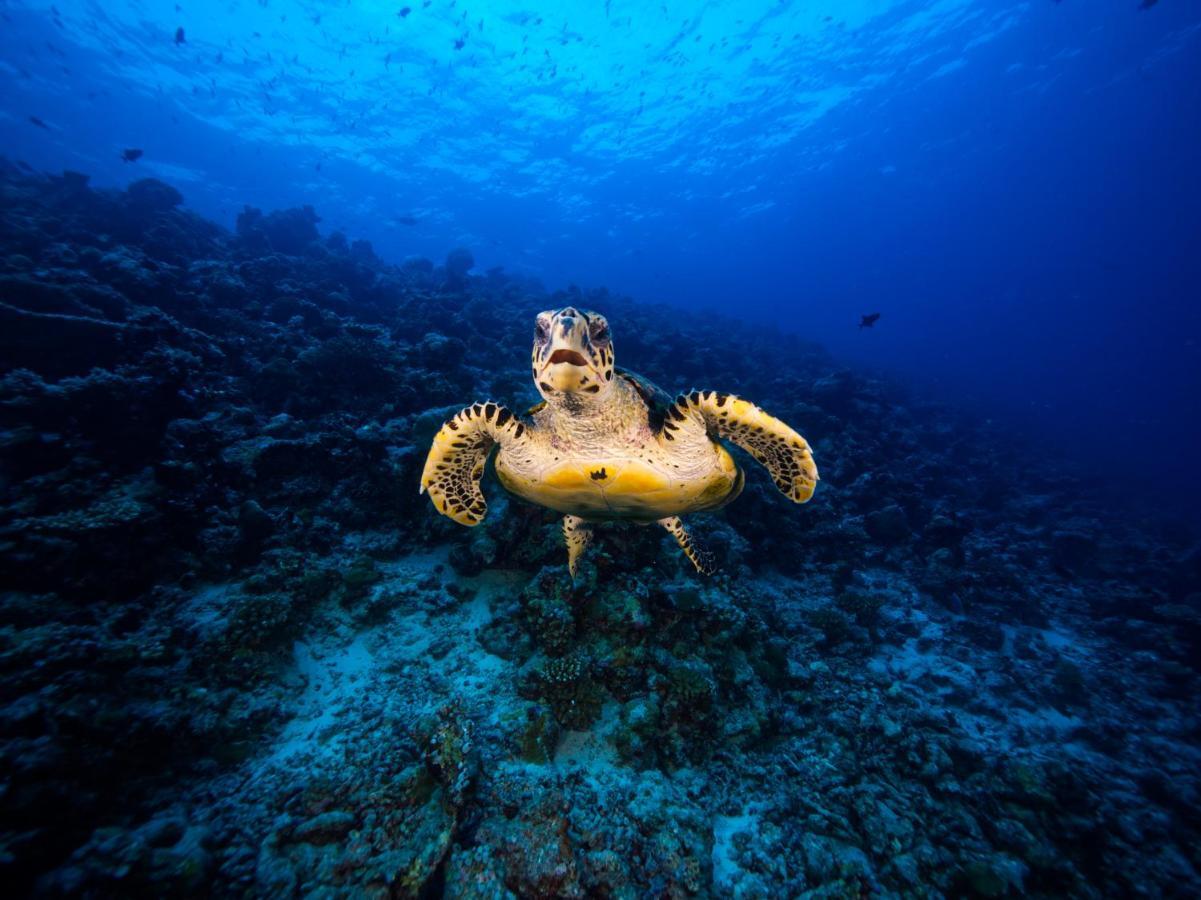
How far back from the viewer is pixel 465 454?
14.0ft

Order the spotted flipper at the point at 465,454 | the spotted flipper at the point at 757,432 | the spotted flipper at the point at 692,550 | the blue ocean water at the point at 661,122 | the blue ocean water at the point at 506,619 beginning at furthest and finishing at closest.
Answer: the blue ocean water at the point at 661,122 → the spotted flipper at the point at 692,550 → the spotted flipper at the point at 465,454 → the spotted flipper at the point at 757,432 → the blue ocean water at the point at 506,619

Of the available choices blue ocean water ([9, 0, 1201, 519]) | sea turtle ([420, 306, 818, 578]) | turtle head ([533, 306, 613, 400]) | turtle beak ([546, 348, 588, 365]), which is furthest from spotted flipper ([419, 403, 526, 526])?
blue ocean water ([9, 0, 1201, 519])

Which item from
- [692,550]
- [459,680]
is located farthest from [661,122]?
[459,680]

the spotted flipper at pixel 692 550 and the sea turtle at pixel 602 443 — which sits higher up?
the sea turtle at pixel 602 443

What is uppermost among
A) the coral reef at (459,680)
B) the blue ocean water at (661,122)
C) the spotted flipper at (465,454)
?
the blue ocean water at (661,122)

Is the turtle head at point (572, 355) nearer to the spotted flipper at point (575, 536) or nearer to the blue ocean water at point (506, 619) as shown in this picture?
the blue ocean water at point (506, 619)

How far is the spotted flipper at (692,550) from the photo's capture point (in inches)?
195

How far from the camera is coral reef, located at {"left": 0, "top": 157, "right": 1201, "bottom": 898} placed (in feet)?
8.80

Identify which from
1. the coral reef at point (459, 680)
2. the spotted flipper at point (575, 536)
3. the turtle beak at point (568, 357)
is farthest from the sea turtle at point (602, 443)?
the coral reef at point (459, 680)

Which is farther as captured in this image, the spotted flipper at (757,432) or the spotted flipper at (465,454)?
the spotted flipper at (465,454)

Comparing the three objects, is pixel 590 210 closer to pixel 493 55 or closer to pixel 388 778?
pixel 493 55

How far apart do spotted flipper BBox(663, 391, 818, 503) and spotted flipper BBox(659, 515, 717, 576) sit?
143cm

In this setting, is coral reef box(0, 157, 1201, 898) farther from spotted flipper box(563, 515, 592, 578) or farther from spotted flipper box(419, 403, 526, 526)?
spotted flipper box(419, 403, 526, 526)

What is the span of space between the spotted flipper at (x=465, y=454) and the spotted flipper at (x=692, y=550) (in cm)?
216
